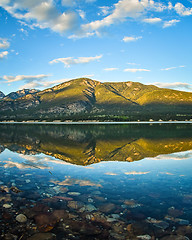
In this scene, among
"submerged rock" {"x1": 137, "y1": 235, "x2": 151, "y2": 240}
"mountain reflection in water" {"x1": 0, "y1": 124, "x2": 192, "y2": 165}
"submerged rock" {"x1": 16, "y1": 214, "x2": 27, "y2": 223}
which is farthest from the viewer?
"mountain reflection in water" {"x1": 0, "y1": 124, "x2": 192, "y2": 165}

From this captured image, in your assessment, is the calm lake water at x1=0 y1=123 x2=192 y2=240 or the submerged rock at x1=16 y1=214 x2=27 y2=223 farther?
the submerged rock at x1=16 y1=214 x2=27 y2=223

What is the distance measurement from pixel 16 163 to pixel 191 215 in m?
13.9

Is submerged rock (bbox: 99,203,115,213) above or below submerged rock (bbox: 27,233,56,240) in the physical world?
below

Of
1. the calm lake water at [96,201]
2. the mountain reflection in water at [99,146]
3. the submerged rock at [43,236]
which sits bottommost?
the mountain reflection in water at [99,146]

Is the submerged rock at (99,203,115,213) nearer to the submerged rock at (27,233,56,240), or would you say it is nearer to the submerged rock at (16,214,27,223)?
the submerged rock at (27,233,56,240)

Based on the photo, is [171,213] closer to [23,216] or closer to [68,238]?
[68,238]

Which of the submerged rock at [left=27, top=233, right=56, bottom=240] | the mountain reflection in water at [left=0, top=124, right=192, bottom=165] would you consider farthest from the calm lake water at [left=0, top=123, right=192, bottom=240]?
the mountain reflection in water at [left=0, top=124, right=192, bottom=165]

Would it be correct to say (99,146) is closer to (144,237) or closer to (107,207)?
(107,207)

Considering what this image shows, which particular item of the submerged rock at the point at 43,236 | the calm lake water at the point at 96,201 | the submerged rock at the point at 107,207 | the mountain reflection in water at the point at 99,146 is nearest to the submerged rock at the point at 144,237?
the calm lake water at the point at 96,201

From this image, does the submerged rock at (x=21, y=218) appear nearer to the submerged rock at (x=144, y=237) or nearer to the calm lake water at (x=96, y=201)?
the calm lake water at (x=96, y=201)

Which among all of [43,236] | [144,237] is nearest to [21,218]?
[43,236]

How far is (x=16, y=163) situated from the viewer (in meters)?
17.5

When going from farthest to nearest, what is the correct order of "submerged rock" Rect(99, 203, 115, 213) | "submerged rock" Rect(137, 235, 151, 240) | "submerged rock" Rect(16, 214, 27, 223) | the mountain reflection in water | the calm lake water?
the mountain reflection in water < "submerged rock" Rect(99, 203, 115, 213) < "submerged rock" Rect(16, 214, 27, 223) < the calm lake water < "submerged rock" Rect(137, 235, 151, 240)

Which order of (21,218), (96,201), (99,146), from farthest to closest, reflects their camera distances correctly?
(99,146) < (96,201) < (21,218)
